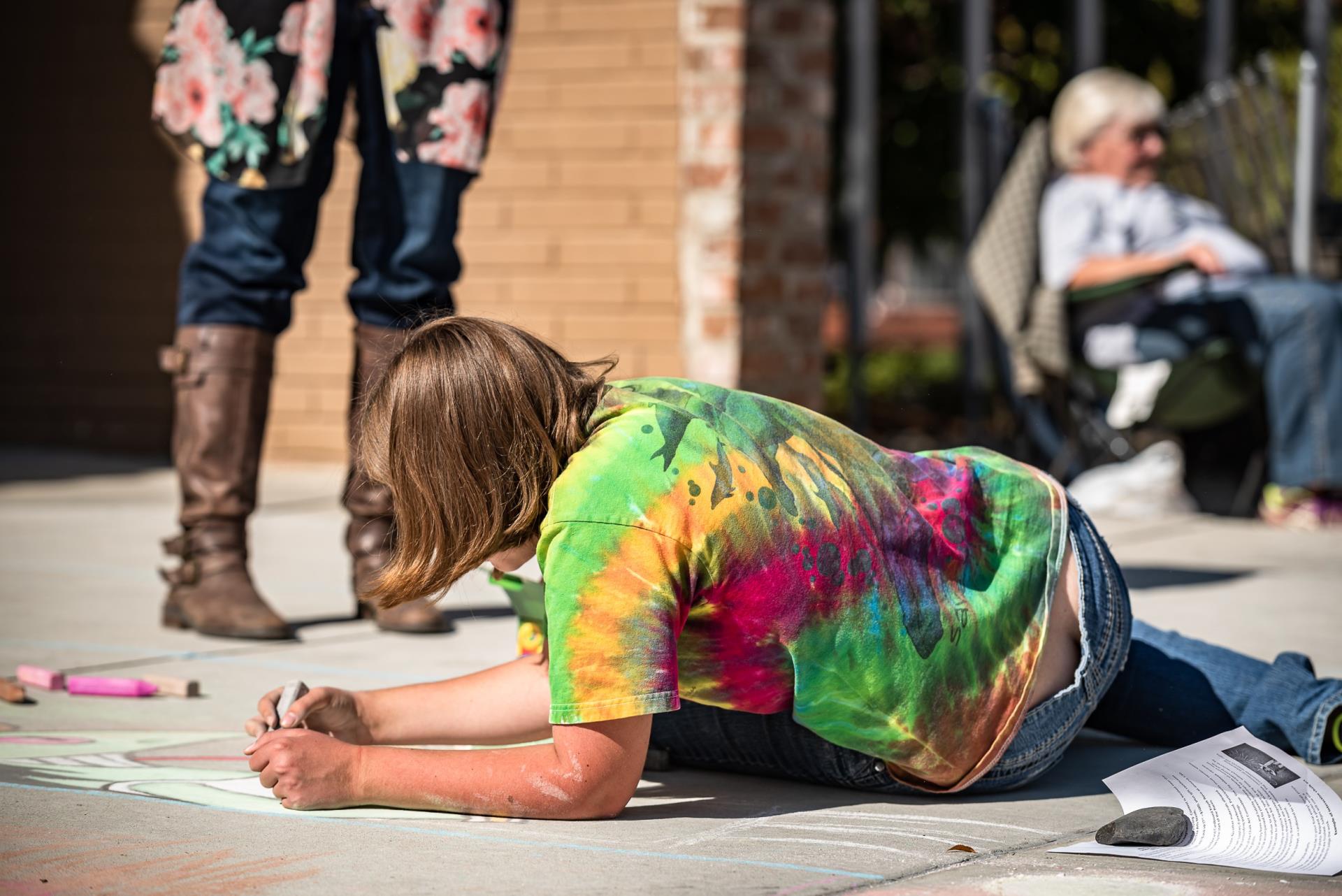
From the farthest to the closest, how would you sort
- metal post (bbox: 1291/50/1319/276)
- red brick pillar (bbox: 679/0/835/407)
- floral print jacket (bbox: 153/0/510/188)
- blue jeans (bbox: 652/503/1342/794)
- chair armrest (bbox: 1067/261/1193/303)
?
red brick pillar (bbox: 679/0/835/407) < metal post (bbox: 1291/50/1319/276) < chair armrest (bbox: 1067/261/1193/303) < floral print jacket (bbox: 153/0/510/188) < blue jeans (bbox: 652/503/1342/794)

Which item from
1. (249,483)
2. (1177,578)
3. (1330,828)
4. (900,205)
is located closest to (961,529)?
(1330,828)

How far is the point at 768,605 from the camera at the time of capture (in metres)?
2.20

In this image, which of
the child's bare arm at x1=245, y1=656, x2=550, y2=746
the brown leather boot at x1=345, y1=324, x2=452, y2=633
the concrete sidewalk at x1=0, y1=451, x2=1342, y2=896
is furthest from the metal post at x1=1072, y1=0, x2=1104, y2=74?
the child's bare arm at x1=245, y1=656, x2=550, y2=746

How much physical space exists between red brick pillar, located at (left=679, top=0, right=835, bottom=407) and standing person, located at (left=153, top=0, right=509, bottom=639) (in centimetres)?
288

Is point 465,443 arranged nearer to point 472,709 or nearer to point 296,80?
point 472,709

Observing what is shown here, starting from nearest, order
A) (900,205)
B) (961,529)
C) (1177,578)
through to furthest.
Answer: (961,529), (1177,578), (900,205)

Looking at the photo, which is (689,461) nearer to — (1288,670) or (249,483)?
(1288,670)

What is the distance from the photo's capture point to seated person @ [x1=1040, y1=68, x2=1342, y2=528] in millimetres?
5629

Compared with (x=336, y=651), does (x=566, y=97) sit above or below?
above

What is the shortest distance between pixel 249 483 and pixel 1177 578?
91.3 inches

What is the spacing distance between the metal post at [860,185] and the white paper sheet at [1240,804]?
5.38 m

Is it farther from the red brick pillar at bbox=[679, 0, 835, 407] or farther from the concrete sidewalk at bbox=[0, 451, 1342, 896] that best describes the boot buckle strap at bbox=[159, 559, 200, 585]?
the red brick pillar at bbox=[679, 0, 835, 407]

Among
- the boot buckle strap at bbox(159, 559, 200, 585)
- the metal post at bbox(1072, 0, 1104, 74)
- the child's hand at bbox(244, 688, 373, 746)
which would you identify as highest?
the metal post at bbox(1072, 0, 1104, 74)

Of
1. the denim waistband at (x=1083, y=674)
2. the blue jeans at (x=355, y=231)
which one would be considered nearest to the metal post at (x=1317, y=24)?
the blue jeans at (x=355, y=231)
